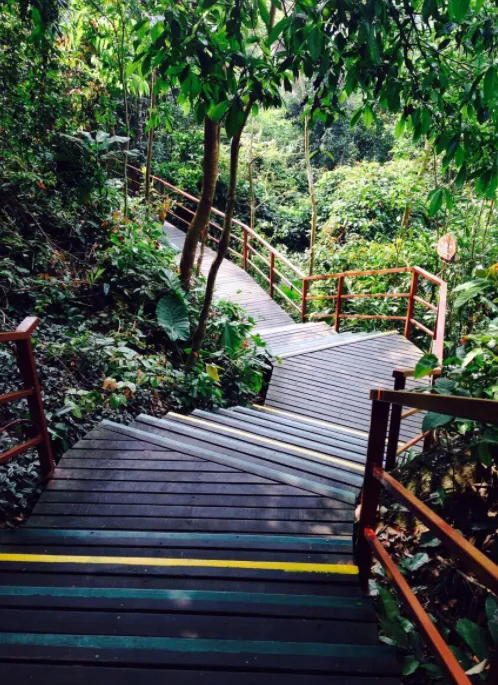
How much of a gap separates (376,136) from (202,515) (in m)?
14.1

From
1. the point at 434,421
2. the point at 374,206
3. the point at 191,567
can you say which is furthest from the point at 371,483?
the point at 374,206

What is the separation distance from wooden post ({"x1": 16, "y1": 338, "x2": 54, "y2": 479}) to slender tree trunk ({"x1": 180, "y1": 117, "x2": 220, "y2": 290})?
2.81 metres

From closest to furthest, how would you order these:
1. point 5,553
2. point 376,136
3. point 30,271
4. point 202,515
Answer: point 5,553, point 202,515, point 30,271, point 376,136

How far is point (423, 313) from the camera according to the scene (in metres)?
7.25

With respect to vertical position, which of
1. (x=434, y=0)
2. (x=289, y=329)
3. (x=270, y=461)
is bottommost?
(x=289, y=329)

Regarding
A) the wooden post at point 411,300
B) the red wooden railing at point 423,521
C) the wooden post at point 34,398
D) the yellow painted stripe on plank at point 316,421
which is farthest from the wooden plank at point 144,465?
the wooden post at point 411,300

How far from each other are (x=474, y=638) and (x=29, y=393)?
1972 mm

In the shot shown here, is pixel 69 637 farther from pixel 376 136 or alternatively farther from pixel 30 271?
pixel 376 136

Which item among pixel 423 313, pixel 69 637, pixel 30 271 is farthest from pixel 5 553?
pixel 423 313

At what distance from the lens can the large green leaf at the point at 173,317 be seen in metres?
4.62

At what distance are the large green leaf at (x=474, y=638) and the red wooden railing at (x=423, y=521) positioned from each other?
149mm

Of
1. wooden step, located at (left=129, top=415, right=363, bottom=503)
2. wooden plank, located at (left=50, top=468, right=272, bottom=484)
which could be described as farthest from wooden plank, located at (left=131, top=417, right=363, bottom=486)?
wooden plank, located at (left=50, top=468, right=272, bottom=484)

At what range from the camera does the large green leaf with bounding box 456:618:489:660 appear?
Result: 1330 mm

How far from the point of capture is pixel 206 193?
4.82m
